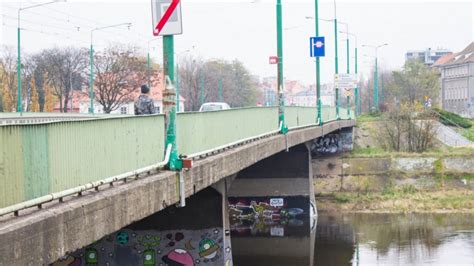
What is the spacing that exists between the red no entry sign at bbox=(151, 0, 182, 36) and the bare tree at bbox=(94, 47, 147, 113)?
42316 mm

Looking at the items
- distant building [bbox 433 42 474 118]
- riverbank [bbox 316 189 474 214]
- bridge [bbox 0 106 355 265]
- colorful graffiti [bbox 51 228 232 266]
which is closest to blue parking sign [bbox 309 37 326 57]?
riverbank [bbox 316 189 474 214]

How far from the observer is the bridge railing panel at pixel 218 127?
16.2 meters

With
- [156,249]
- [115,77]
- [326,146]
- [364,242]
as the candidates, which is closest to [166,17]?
[156,249]

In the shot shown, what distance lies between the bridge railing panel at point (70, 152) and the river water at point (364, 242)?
19039 mm

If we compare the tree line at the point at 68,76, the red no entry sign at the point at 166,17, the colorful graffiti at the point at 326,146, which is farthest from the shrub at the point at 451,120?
the red no entry sign at the point at 166,17

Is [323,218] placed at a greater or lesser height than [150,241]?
lesser

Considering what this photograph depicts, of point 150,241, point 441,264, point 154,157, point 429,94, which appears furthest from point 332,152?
point 429,94

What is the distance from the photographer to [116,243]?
724 inches

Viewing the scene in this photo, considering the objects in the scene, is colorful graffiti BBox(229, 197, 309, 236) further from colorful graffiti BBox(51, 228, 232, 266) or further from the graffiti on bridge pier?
colorful graffiti BBox(51, 228, 232, 266)

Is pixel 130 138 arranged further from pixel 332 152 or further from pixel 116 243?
pixel 332 152

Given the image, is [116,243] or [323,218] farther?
[323,218]

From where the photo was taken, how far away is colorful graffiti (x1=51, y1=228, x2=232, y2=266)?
59.5 ft

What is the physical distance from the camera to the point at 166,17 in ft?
41.6

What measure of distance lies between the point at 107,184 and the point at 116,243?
23.7 ft
